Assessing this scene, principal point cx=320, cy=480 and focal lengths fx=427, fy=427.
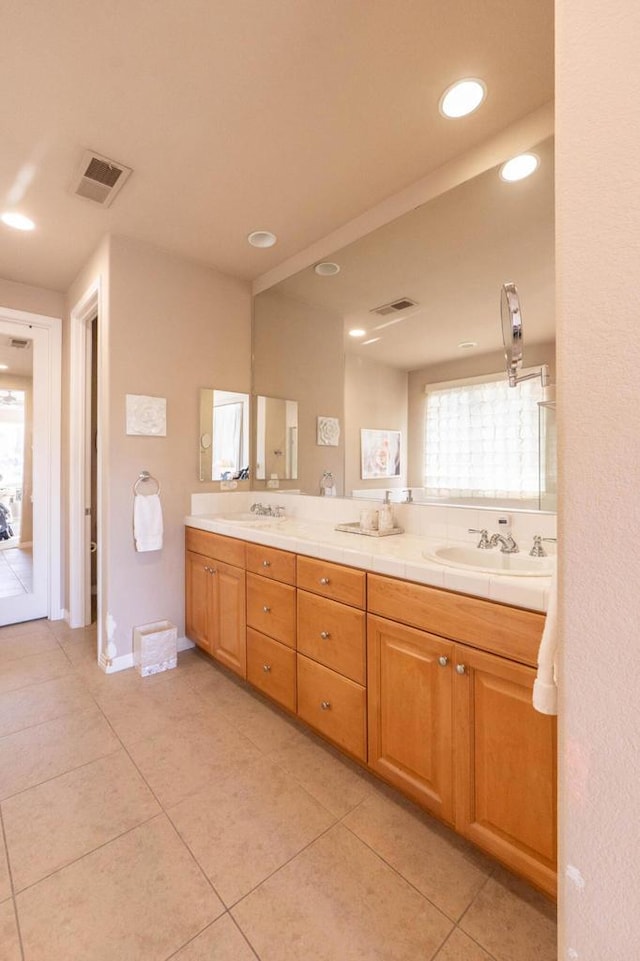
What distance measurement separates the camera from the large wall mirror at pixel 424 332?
1.64m

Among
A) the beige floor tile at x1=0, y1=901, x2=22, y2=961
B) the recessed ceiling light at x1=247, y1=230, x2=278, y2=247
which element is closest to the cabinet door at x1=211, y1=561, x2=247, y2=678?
the beige floor tile at x1=0, y1=901, x2=22, y2=961

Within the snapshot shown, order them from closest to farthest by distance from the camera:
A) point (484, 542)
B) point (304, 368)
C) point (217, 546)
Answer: point (484, 542) → point (217, 546) → point (304, 368)

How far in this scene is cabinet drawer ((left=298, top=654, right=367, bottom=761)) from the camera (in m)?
1.57

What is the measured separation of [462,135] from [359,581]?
1.80 m

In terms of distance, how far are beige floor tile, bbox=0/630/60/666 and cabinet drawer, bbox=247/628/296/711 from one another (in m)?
1.53

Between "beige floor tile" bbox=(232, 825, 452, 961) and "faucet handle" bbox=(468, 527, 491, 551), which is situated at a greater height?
"faucet handle" bbox=(468, 527, 491, 551)

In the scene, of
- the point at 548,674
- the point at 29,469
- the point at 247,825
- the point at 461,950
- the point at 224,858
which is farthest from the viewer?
the point at 29,469

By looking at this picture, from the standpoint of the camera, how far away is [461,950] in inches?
41.5

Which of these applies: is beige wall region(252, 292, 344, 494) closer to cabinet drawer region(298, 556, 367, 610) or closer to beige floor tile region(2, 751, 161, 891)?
cabinet drawer region(298, 556, 367, 610)

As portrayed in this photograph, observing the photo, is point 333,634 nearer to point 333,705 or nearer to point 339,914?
point 333,705

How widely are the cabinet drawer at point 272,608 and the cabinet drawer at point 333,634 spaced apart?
0.06 m

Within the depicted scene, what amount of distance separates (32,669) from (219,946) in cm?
202

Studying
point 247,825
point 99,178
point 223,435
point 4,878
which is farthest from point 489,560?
point 99,178

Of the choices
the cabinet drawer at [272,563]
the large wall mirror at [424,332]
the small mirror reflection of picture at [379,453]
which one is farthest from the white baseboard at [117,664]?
the small mirror reflection of picture at [379,453]
